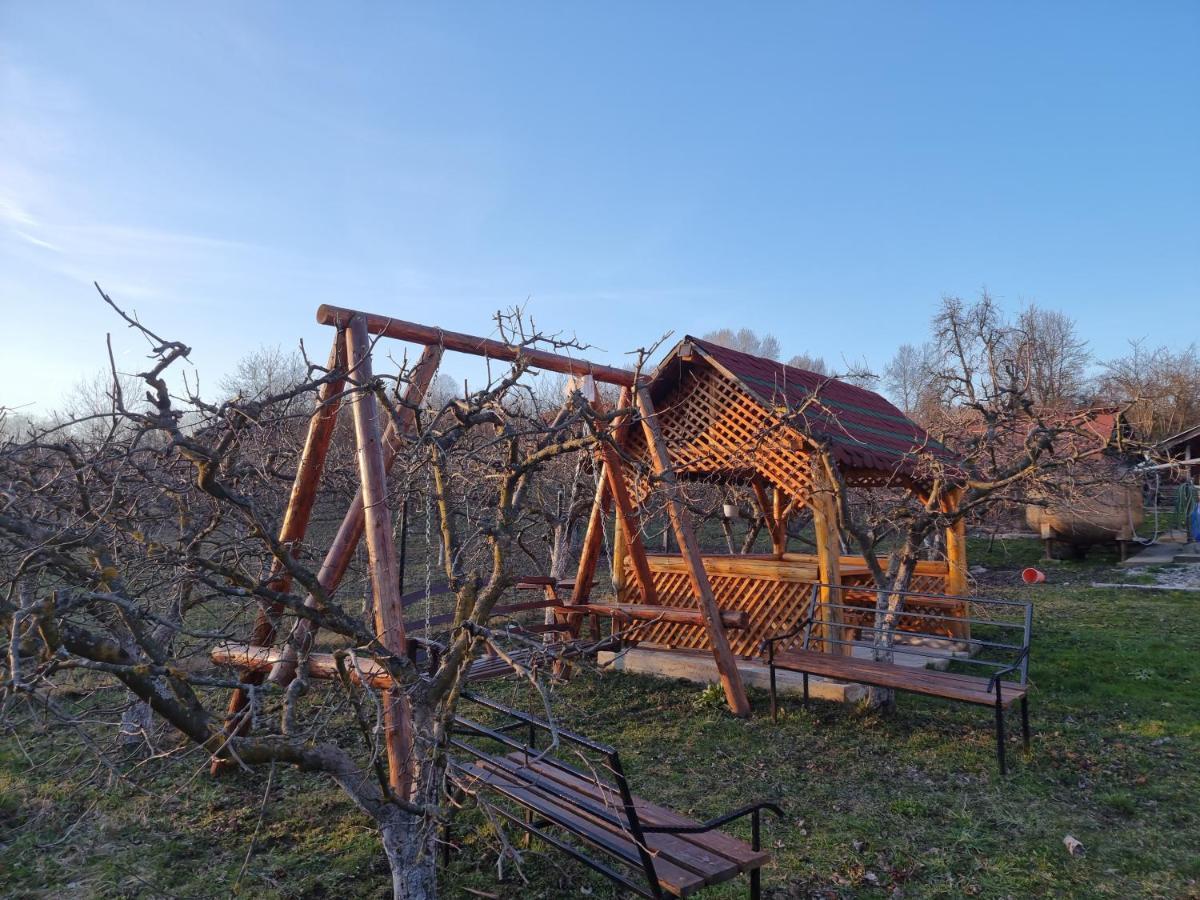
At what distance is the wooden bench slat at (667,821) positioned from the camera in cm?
290

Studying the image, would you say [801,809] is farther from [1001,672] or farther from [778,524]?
[778,524]

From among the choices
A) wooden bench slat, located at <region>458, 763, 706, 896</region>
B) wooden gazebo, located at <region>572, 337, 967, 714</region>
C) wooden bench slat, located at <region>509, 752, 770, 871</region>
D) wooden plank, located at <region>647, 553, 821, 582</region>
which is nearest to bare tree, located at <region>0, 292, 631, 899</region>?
wooden bench slat, located at <region>458, 763, 706, 896</region>

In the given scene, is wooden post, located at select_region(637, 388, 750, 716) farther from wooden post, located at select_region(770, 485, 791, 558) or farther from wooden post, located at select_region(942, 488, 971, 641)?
wooden post, located at select_region(770, 485, 791, 558)

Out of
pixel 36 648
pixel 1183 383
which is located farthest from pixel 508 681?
pixel 1183 383

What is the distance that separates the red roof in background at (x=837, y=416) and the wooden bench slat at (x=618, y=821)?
3681 mm

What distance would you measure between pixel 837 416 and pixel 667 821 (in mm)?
5299

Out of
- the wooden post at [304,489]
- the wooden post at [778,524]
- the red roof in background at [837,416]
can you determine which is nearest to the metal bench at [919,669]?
the red roof in background at [837,416]

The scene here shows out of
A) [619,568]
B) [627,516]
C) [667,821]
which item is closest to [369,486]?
[667,821]

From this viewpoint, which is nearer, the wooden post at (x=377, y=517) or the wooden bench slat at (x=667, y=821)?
the wooden bench slat at (x=667, y=821)

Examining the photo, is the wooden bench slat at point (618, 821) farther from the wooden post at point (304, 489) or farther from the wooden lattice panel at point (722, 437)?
the wooden lattice panel at point (722, 437)

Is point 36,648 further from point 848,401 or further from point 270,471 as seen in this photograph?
point 848,401

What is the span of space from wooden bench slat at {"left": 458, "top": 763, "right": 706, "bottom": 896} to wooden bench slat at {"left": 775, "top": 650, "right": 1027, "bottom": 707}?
2.88 metres

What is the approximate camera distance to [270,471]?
4996 mm

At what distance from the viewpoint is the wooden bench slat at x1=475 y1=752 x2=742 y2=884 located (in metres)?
2.80
